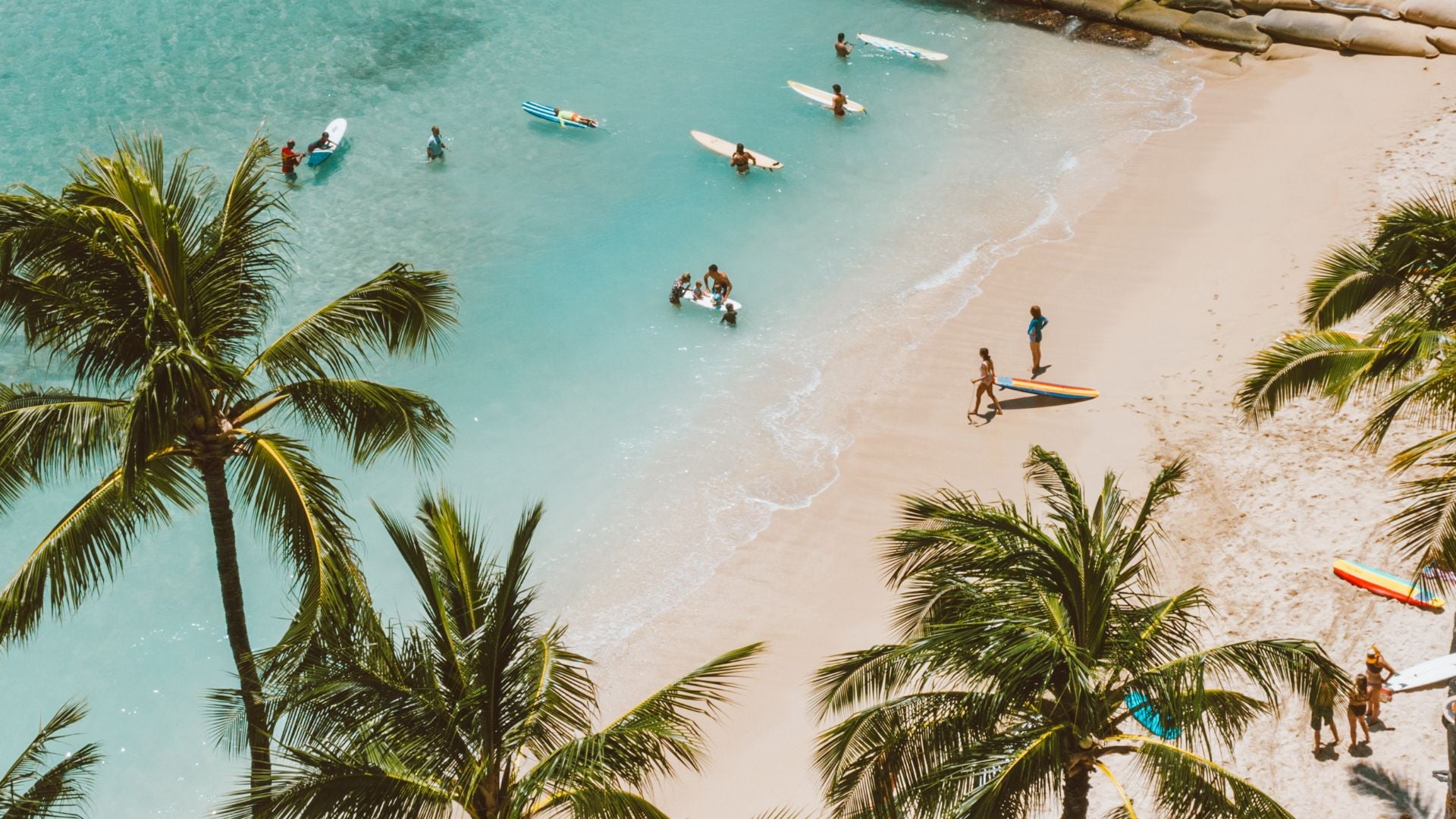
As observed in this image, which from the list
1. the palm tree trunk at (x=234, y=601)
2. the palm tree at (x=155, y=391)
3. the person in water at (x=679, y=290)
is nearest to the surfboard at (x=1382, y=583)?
the palm tree at (x=155, y=391)

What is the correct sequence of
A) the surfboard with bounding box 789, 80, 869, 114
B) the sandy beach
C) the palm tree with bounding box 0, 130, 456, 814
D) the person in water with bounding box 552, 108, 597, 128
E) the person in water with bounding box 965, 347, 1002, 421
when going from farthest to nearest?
the surfboard with bounding box 789, 80, 869, 114 → the person in water with bounding box 552, 108, 597, 128 → the person in water with bounding box 965, 347, 1002, 421 → the sandy beach → the palm tree with bounding box 0, 130, 456, 814

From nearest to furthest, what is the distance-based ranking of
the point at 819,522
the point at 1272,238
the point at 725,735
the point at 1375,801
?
the point at 1375,801
the point at 725,735
the point at 819,522
the point at 1272,238

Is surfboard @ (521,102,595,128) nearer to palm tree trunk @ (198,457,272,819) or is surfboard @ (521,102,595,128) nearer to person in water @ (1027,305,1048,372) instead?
person in water @ (1027,305,1048,372)

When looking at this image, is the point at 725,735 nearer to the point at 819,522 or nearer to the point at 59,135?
the point at 819,522

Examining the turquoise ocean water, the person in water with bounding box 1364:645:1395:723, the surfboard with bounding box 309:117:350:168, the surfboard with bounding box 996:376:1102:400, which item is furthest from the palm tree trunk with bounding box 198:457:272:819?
the surfboard with bounding box 309:117:350:168

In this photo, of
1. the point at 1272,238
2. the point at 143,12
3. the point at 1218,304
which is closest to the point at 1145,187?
the point at 1272,238

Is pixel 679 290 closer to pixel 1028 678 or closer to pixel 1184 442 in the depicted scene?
pixel 1184 442
